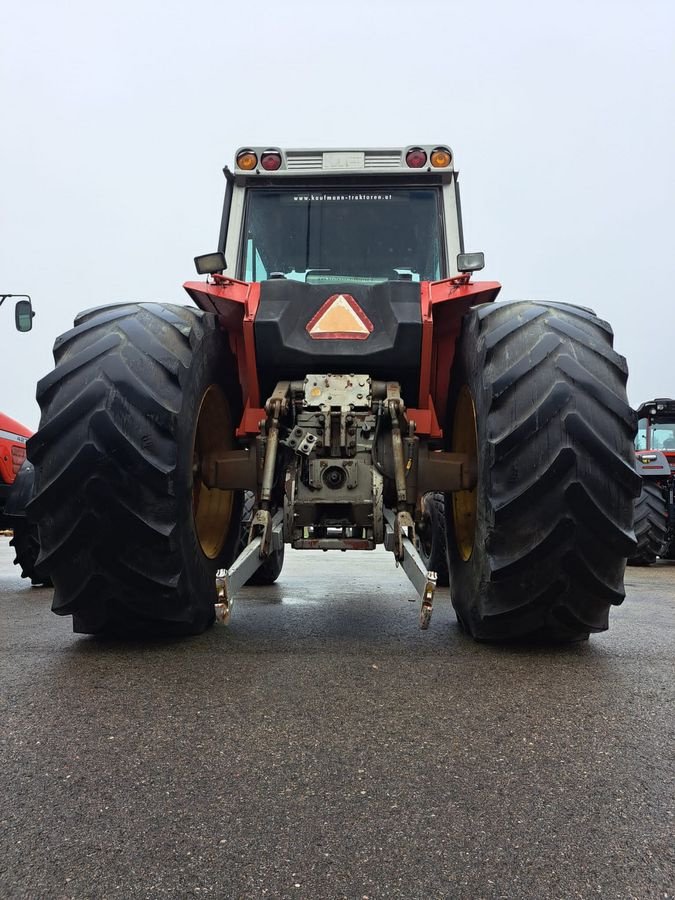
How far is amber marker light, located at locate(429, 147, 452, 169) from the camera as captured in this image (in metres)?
4.20

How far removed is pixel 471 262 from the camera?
3.33 meters

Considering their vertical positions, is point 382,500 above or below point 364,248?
below

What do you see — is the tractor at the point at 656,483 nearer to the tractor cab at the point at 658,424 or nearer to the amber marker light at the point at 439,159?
the tractor cab at the point at 658,424

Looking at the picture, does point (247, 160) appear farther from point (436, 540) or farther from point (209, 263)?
point (436, 540)

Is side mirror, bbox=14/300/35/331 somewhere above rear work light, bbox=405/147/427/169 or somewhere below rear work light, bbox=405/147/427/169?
below

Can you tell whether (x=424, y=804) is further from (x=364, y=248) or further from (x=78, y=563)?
(x=364, y=248)

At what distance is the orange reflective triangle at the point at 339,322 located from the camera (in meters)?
3.46

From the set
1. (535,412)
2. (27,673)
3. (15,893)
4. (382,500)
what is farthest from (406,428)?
(15,893)

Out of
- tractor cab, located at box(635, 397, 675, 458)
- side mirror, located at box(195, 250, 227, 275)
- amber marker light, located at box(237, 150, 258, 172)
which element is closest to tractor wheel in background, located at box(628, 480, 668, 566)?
tractor cab, located at box(635, 397, 675, 458)

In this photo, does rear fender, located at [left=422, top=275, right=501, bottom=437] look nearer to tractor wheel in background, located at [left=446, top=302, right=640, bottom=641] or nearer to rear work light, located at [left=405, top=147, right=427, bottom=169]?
tractor wheel in background, located at [left=446, top=302, right=640, bottom=641]

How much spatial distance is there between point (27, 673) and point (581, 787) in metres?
2.03

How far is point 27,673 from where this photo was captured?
268cm

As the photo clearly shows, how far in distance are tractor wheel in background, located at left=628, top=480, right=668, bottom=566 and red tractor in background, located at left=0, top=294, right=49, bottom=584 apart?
724cm

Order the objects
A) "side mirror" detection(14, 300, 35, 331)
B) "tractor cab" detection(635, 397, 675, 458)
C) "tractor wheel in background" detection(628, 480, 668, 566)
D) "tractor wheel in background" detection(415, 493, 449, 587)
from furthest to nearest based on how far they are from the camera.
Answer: "tractor cab" detection(635, 397, 675, 458) → "tractor wheel in background" detection(628, 480, 668, 566) → "side mirror" detection(14, 300, 35, 331) → "tractor wheel in background" detection(415, 493, 449, 587)
